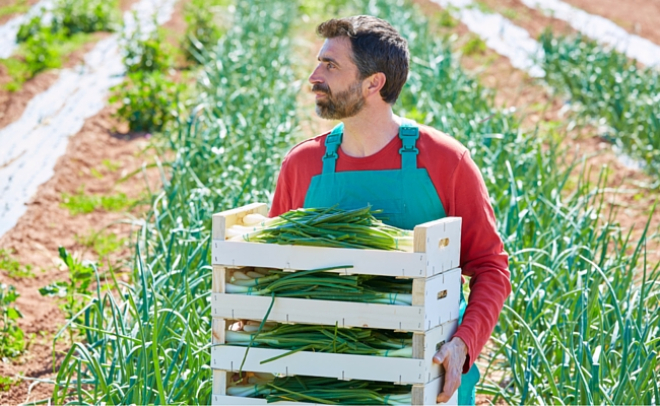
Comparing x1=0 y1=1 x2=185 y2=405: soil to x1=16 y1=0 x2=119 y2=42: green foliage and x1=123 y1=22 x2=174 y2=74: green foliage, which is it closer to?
x1=123 y1=22 x2=174 y2=74: green foliage

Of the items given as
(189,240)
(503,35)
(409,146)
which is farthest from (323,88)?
(503,35)

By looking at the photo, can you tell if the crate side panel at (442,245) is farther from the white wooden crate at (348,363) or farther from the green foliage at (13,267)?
the green foliage at (13,267)

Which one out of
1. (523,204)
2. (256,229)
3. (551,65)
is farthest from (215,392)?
(551,65)

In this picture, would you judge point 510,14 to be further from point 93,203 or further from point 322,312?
point 322,312

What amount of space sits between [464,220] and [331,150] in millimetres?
389

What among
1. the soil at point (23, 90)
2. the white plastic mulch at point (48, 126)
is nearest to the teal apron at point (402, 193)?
the white plastic mulch at point (48, 126)

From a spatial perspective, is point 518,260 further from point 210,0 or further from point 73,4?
point 210,0

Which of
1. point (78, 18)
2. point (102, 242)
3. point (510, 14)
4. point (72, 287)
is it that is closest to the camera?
point (72, 287)

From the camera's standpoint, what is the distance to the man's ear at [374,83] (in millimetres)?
2168

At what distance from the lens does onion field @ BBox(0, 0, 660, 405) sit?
257 cm

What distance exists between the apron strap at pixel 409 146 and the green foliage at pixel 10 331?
1.87 metres

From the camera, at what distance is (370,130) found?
219 cm

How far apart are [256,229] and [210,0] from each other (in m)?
10.7

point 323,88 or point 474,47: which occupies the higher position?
point 474,47
